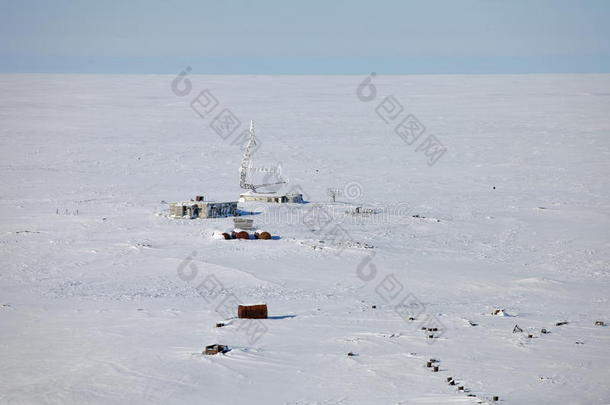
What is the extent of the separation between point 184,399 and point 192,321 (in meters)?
4.15

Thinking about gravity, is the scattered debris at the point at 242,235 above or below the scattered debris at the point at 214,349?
above

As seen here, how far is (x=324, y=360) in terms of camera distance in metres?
13.8

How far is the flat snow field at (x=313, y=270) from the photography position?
42.3 ft

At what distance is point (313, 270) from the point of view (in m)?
21.1

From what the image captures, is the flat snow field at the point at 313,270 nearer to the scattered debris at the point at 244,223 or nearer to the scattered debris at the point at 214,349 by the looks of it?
the scattered debris at the point at 214,349

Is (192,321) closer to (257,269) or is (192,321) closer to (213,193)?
(257,269)

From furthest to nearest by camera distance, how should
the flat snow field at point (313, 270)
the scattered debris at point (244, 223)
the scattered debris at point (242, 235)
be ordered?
the scattered debris at point (244, 223) < the scattered debris at point (242, 235) < the flat snow field at point (313, 270)

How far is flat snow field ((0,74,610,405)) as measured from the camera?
12.9 metres

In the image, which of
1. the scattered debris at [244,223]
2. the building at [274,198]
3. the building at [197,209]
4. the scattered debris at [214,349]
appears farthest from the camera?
the building at [274,198]

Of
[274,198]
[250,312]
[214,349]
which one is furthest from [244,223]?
[214,349]

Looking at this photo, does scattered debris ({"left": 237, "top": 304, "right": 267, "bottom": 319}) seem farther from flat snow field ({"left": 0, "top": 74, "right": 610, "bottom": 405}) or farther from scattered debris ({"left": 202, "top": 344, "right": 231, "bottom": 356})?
scattered debris ({"left": 202, "top": 344, "right": 231, "bottom": 356})

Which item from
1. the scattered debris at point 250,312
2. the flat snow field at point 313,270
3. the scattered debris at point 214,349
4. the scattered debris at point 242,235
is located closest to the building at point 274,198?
the flat snow field at point 313,270

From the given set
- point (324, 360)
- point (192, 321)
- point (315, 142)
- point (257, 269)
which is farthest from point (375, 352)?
point (315, 142)

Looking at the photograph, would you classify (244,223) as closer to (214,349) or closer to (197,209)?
(197,209)
